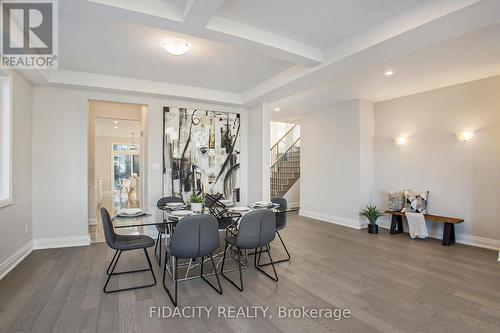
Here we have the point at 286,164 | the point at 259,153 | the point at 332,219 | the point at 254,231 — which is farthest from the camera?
the point at 286,164

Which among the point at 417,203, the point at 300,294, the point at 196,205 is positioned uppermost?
the point at 196,205

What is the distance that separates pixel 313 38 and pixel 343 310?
9.42 ft

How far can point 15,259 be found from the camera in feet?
11.1

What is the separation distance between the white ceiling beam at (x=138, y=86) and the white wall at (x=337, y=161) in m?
2.32

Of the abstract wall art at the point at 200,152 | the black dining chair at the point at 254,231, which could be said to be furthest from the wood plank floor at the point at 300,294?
the abstract wall art at the point at 200,152

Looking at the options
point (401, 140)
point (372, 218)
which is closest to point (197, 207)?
point (372, 218)

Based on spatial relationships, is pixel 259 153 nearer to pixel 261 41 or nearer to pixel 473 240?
pixel 261 41

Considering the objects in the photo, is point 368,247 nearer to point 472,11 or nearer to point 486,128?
point 486,128

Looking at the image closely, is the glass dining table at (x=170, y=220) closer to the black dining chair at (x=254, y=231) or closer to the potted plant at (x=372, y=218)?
the black dining chair at (x=254, y=231)

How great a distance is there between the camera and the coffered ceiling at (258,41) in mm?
2309

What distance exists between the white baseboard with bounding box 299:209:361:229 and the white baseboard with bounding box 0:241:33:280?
558cm

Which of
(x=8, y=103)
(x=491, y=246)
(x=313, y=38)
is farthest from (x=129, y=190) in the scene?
(x=491, y=246)

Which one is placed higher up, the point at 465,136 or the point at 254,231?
the point at 465,136

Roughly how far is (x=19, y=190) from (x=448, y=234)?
21.3 ft
